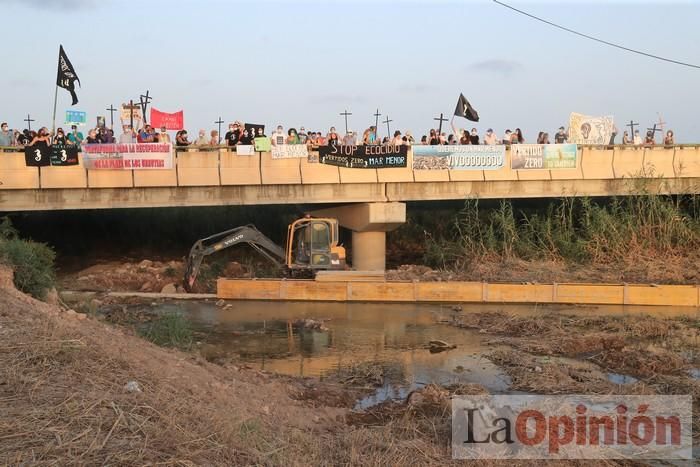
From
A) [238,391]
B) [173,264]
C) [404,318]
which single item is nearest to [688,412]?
[238,391]

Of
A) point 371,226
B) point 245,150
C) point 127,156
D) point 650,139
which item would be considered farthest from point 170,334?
point 650,139

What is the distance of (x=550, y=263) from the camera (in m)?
23.5

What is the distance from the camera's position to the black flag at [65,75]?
2308 cm

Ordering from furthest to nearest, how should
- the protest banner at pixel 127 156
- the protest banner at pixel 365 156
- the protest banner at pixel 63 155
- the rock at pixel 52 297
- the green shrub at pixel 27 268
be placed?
the protest banner at pixel 365 156
the protest banner at pixel 127 156
the protest banner at pixel 63 155
the rock at pixel 52 297
the green shrub at pixel 27 268

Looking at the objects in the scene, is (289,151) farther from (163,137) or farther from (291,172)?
(163,137)

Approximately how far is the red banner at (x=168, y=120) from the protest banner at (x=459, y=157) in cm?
829

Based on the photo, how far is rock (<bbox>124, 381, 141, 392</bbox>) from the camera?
268 inches

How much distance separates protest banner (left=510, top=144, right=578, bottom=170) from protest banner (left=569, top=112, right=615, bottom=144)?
0.84 metres

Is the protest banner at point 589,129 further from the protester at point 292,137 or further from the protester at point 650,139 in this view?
the protester at point 292,137

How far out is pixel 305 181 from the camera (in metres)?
23.6

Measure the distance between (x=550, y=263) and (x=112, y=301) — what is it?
47.8 feet

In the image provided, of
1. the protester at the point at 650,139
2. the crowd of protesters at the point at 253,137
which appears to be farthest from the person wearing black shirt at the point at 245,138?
the protester at the point at 650,139

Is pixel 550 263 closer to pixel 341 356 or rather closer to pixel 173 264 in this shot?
pixel 341 356

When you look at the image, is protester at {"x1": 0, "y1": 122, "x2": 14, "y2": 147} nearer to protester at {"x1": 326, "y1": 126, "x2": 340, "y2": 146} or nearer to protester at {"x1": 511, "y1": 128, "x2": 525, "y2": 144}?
protester at {"x1": 326, "y1": 126, "x2": 340, "y2": 146}
